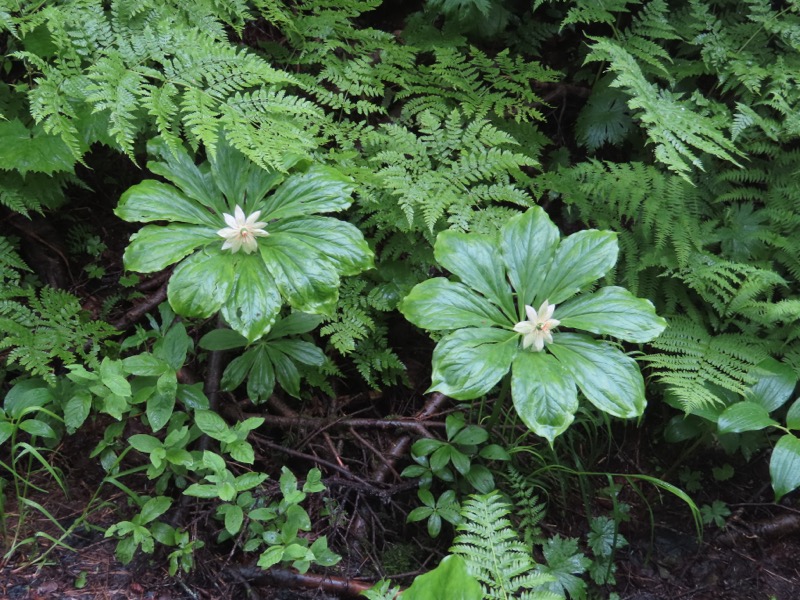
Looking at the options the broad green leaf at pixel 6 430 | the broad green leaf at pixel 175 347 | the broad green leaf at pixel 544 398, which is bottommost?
the broad green leaf at pixel 6 430

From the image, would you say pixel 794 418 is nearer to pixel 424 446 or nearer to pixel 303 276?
pixel 424 446

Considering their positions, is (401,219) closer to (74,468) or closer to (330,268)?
(330,268)

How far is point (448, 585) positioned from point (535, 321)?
92 centimetres

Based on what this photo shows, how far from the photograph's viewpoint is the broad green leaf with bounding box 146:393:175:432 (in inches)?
84.4

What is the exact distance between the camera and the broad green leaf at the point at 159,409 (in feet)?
7.04

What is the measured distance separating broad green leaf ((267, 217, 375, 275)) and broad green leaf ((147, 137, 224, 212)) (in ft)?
0.95

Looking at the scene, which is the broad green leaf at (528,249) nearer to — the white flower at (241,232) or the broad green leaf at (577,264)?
the broad green leaf at (577,264)

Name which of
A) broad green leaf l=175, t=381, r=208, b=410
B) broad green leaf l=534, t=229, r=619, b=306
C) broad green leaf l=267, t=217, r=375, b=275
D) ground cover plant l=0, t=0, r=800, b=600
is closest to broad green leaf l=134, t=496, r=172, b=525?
ground cover plant l=0, t=0, r=800, b=600

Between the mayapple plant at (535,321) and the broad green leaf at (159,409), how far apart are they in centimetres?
94

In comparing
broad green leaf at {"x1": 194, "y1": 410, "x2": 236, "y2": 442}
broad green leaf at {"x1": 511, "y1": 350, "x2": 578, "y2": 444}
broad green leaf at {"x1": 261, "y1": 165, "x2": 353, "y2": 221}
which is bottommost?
broad green leaf at {"x1": 194, "y1": 410, "x2": 236, "y2": 442}

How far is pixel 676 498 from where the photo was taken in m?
2.79

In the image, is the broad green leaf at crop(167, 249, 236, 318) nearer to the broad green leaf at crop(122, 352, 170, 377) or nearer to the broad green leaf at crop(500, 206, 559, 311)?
the broad green leaf at crop(122, 352, 170, 377)

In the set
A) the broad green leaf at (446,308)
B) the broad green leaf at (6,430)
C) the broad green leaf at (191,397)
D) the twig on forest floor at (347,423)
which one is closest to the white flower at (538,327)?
the broad green leaf at (446,308)

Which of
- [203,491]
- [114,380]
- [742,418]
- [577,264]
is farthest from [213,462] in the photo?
[742,418]
